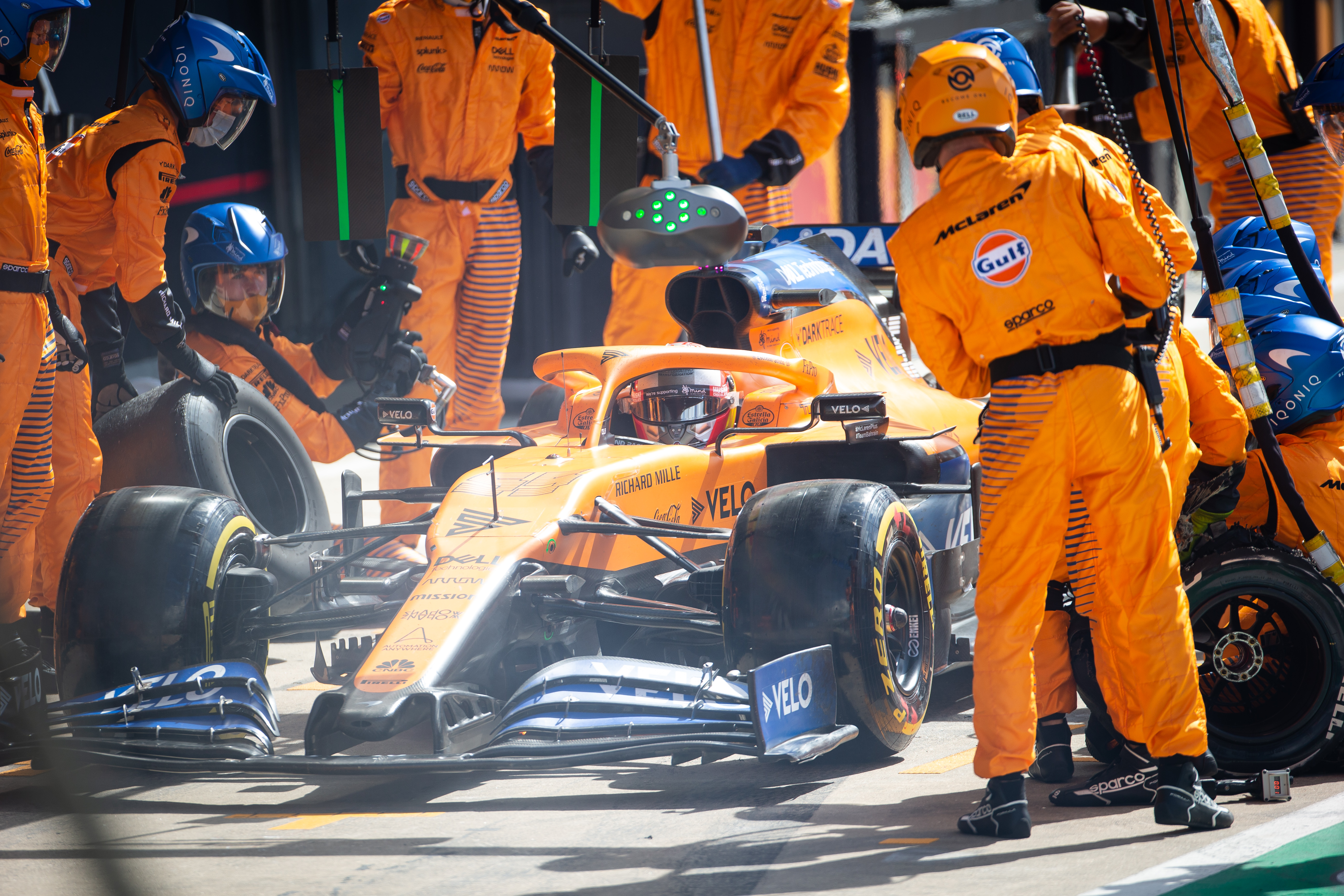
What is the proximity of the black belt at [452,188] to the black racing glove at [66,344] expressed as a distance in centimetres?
212

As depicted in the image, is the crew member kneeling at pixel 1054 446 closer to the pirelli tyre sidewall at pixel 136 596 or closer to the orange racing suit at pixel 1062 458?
the orange racing suit at pixel 1062 458

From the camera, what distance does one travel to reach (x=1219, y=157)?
749 cm

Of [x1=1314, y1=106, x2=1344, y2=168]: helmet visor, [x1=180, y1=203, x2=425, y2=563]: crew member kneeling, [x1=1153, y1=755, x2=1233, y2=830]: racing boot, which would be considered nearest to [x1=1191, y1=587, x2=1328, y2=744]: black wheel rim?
Answer: [x1=1153, y1=755, x2=1233, y2=830]: racing boot

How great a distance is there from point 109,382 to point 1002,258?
4222 mm

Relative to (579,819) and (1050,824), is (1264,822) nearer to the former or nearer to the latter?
(1050,824)

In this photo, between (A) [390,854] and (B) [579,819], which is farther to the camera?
(B) [579,819]

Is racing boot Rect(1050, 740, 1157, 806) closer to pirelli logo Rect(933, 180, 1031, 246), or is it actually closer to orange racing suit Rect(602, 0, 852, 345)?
pirelli logo Rect(933, 180, 1031, 246)

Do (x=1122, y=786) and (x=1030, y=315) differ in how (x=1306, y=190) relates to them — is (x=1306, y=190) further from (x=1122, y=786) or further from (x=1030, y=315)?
(x=1122, y=786)

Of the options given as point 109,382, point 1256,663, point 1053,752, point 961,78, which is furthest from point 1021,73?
point 109,382

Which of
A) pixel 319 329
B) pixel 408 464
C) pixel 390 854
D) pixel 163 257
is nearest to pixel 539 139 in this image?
pixel 408 464

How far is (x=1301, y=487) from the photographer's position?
4566 mm

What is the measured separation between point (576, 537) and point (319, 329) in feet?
Answer: 20.7

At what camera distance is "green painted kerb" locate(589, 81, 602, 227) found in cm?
700

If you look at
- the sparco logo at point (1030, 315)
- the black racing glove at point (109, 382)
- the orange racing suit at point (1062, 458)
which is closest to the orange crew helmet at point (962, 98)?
the orange racing suit at point (1062, 458)
